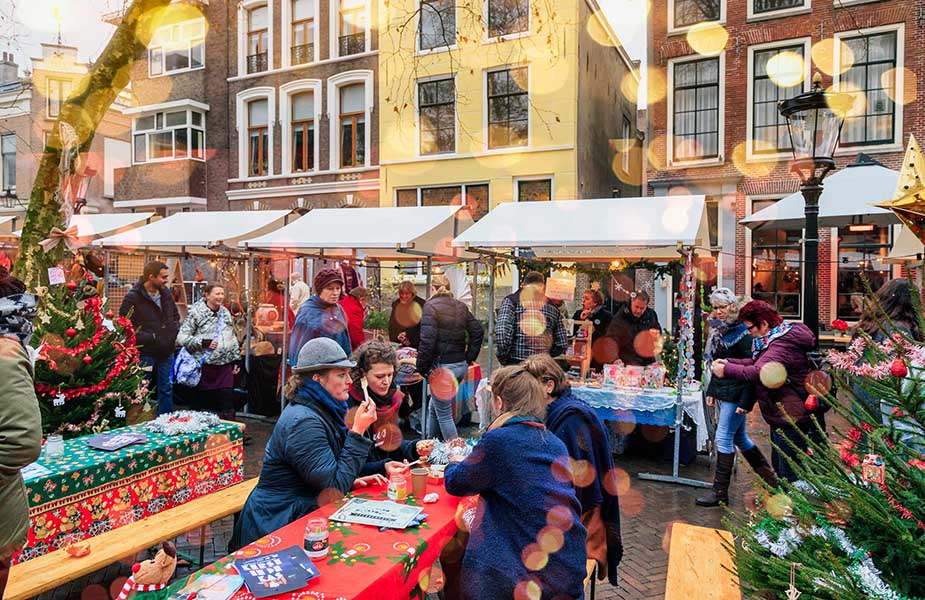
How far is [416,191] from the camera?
17266 millimetres

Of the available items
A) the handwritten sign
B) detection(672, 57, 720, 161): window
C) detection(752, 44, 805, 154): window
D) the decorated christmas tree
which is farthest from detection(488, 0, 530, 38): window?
the handwritten sign

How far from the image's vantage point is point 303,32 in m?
18.9

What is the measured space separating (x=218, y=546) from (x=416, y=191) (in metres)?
13.7

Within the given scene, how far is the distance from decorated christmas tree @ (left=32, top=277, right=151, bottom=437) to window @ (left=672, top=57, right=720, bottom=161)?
541 inches

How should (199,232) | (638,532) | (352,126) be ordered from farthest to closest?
(352,126), (199,232), (638,532)

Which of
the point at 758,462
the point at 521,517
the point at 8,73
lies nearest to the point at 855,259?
the point at 758,462

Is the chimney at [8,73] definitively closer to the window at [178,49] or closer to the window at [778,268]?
the window at [178,49]

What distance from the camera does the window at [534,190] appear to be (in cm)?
1581

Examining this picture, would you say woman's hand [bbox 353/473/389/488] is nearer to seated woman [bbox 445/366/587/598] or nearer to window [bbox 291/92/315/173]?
seated woman [bbox 445/366/587/598]

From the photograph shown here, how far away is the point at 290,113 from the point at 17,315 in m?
18.1

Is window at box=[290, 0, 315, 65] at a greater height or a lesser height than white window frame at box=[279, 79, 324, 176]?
greater

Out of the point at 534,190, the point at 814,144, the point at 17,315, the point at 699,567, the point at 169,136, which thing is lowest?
the point at 699,567

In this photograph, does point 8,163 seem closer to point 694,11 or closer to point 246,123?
point 246,123

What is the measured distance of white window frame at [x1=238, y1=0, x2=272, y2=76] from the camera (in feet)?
62.8
